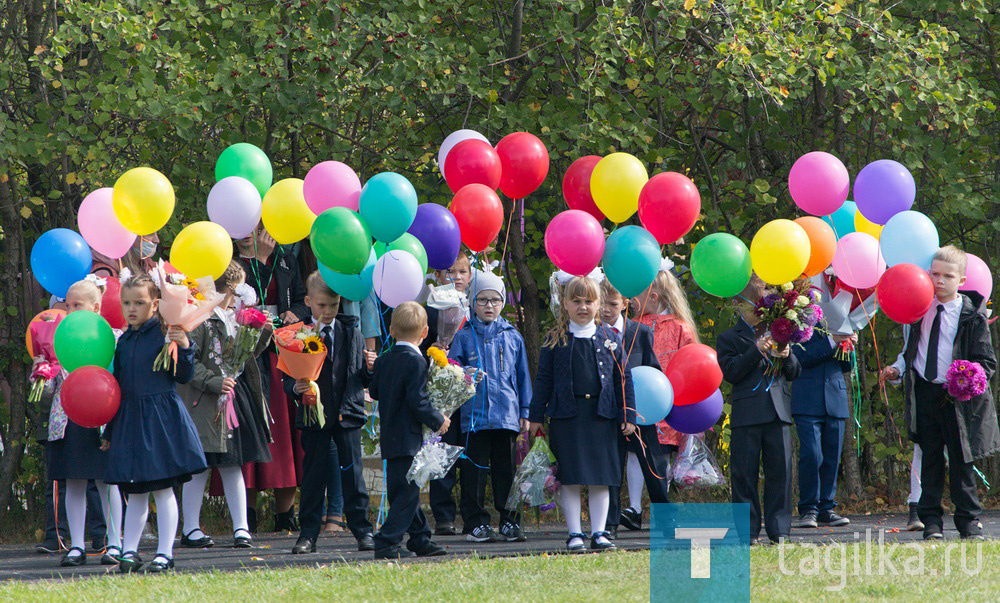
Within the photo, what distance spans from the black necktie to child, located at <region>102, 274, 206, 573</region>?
12.5 ft

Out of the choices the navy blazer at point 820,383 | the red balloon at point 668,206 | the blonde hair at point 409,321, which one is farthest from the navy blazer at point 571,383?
the navy blazer at point 820,383

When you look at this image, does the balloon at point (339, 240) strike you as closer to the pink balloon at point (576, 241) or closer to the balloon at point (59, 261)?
the pink balloon at point (576, 241)

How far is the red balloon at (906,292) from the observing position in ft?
19.4

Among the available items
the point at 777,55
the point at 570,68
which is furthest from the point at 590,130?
the point at 777,55

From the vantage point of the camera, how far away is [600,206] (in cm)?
655

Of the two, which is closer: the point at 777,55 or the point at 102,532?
the point at 102,532

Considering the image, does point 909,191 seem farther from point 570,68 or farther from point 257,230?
point 257,230

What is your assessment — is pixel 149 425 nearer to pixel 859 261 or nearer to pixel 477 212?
pixel 477 212

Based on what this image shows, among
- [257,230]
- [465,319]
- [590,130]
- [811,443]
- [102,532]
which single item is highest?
[590,130]

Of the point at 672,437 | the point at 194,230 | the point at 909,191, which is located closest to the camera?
the point at 194,230

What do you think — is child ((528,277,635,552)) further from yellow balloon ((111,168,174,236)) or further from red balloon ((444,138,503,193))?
yellow balloon ((111,168,174,236))

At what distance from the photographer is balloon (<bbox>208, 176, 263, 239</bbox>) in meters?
6.39

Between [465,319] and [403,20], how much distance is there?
212 centimetres

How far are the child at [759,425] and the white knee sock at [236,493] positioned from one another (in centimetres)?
281
